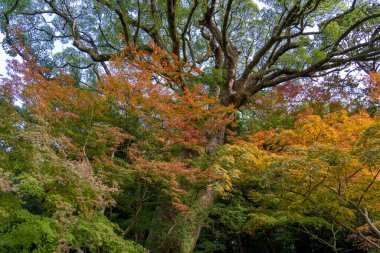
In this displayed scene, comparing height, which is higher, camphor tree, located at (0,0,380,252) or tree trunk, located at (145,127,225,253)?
camphor tree, located at (0,0,380,252)

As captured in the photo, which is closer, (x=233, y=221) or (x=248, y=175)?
(x=248, y=175)

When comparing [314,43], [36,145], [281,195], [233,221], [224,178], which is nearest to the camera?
[36,145]

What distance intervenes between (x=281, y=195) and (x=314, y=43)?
6541mm

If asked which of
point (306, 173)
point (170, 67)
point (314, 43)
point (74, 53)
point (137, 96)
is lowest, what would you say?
point (306, 173)

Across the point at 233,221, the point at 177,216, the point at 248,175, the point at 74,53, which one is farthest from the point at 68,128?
the point at 74,53

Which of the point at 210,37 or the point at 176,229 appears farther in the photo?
the point at 210,37

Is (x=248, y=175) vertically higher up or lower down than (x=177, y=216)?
higher up

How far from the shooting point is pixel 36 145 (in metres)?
3.45

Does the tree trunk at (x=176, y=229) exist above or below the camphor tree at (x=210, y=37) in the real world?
below

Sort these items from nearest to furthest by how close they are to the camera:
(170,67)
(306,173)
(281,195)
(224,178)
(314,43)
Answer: (306,173) → (224,178) → (281,195) → (170,67) → (314,43)

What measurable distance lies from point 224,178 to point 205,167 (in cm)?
113

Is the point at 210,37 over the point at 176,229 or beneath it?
over

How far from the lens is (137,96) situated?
668 cm

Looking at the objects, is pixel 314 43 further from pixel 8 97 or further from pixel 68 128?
pixel 8 97
